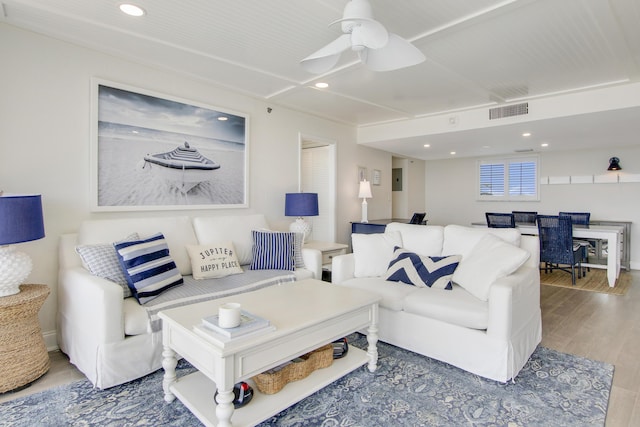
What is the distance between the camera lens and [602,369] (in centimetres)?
235

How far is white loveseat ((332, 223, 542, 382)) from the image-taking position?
2.17m

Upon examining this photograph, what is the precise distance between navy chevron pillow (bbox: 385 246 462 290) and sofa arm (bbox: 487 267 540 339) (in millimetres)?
467

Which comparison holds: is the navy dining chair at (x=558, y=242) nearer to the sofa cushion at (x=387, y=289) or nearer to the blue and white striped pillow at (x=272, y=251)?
the sofa cushion at (x=387, y=289)

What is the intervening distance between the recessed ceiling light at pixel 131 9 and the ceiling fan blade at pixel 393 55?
1.47m

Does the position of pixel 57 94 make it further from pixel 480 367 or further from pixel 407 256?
pixel 480 367

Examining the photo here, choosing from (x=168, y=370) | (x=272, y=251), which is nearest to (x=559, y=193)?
(x=272, y=251)

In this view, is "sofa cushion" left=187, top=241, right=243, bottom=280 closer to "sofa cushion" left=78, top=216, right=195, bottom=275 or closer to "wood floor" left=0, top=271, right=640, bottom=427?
"sofa cushion" left=78, top=216, right=195, bottom=275

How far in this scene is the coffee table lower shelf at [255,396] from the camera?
5.48 ft

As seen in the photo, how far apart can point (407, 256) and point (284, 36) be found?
79.0 inches

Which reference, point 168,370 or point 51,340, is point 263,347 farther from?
point 51,340

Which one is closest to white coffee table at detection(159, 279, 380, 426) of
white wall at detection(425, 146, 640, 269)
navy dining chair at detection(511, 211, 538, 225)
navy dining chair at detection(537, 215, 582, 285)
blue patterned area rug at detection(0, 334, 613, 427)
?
blue patterned area rug at detection(0, 334, 613, 427)

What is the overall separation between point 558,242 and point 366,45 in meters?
4.45

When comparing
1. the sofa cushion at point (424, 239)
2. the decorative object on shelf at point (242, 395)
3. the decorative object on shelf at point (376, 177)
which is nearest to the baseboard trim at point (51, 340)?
the decorative object on shelf at point (242, 395)

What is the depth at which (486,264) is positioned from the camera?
2.53 metres
